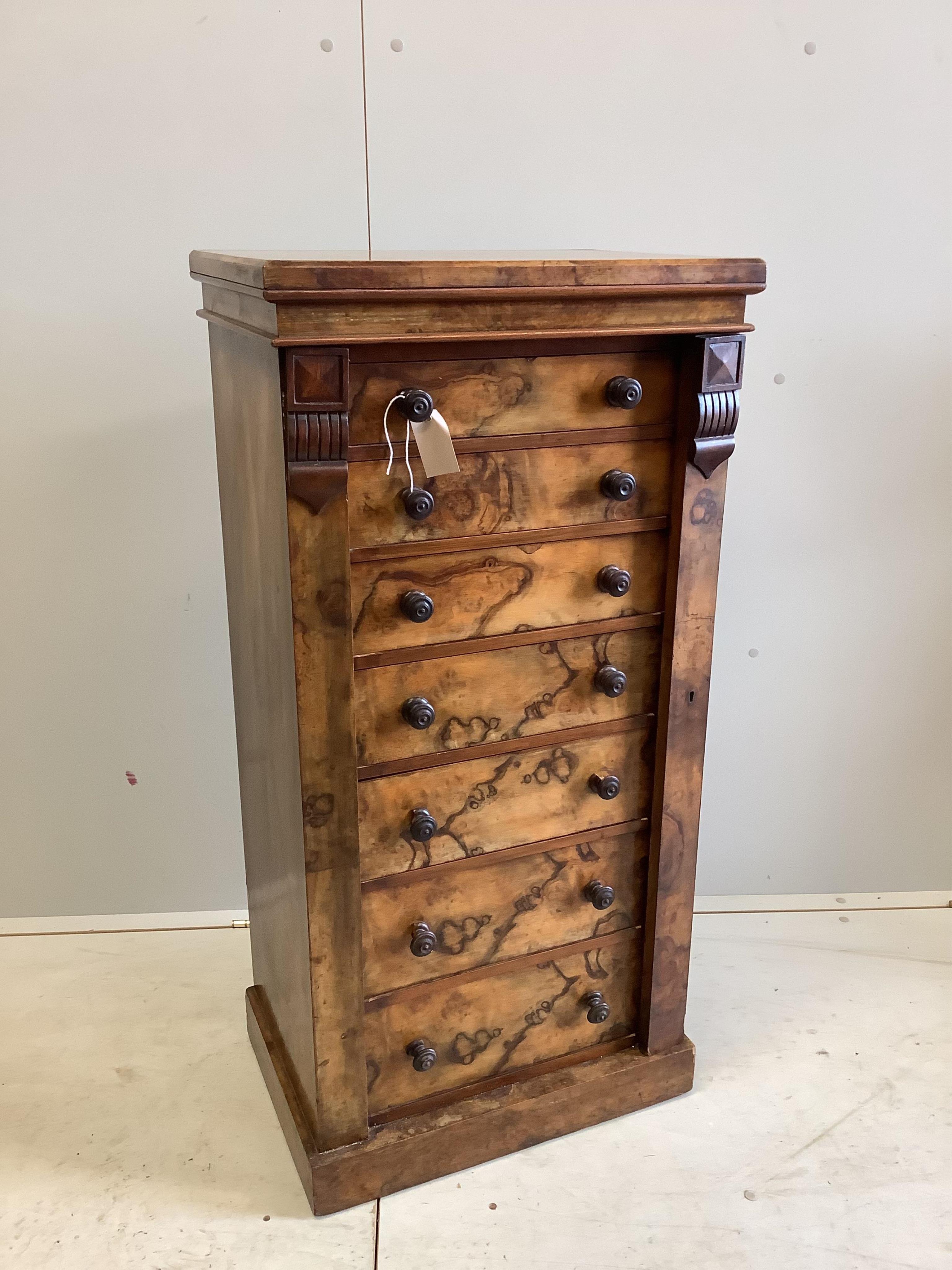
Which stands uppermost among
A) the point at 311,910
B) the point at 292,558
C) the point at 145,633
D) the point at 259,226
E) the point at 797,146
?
the point at 797,146

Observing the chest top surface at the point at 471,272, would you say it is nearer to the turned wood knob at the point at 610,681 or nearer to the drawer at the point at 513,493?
the drawer at the point at 513,493

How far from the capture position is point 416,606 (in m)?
1.23

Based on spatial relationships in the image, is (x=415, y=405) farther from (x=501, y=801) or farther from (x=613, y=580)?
(x=501, y=801)

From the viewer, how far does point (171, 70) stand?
1606mm

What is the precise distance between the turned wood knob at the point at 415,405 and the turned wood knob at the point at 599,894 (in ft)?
2.32

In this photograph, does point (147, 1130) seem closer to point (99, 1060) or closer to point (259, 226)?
point (99, 1060)

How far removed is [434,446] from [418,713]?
32 cm

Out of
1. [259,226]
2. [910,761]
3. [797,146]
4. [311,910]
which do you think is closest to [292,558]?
[311,910]

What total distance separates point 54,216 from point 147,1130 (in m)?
1.39

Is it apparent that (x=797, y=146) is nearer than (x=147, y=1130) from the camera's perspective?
No

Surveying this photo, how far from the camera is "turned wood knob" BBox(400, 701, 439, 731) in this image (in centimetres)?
127

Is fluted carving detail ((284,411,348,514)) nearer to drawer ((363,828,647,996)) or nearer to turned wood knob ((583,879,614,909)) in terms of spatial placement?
drawer ((363,828,647,996))

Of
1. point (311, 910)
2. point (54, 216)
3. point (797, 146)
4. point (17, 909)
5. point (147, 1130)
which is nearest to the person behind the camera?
point (311, 910)

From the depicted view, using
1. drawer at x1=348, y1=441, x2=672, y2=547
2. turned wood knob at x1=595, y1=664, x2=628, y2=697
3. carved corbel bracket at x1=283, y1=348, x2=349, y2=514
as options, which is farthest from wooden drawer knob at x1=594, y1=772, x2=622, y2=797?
carved corbel bracket at x1=283, y1=348, x2=349, y2=514
